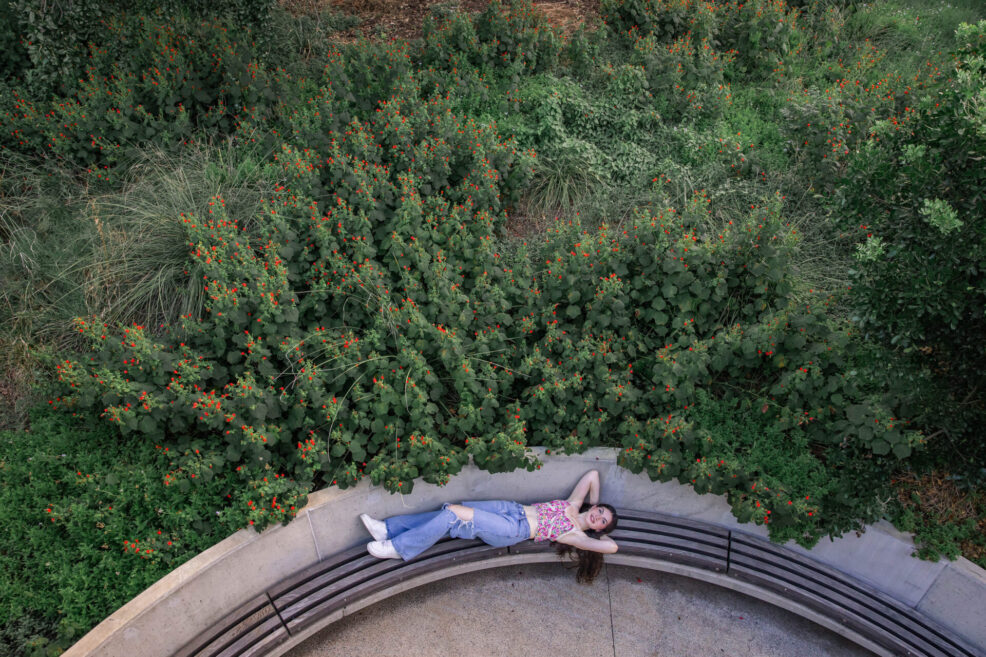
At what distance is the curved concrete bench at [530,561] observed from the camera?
372cm

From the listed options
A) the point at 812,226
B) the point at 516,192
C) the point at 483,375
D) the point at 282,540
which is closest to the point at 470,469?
the point at 483,375

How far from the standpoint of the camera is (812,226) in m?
5.63

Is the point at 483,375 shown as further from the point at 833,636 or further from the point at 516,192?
the point at 833,636

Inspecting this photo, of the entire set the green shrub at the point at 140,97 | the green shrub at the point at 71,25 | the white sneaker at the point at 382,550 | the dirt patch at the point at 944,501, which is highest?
the green shrub at the point at 71,25

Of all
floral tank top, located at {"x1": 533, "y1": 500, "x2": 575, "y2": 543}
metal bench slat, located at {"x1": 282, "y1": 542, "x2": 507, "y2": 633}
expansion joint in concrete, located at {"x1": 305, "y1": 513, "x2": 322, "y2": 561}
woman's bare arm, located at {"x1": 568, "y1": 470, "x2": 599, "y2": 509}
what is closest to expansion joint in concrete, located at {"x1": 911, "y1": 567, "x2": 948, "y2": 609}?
woman's bare arm, located at {"x1": 568, "y1": 470, "x2": 599, "y2": 509}

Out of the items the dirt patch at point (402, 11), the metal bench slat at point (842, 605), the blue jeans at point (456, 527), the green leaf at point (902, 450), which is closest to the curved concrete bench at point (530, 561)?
the metal bench slat at point (842, 605)

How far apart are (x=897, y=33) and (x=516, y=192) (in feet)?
19.1

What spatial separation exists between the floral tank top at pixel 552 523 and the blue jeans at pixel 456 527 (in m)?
0.09

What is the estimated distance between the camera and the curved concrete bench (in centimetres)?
372

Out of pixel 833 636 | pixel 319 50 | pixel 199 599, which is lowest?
pixel 833 636

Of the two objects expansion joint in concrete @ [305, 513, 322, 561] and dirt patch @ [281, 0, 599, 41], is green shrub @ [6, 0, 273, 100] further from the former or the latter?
expansion joint in concrete @ [305, 513, 322, 561]

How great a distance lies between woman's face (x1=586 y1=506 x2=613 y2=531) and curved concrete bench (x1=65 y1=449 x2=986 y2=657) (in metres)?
0.17

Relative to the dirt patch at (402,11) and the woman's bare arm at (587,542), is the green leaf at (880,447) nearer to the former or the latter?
the woman's bare arm at (587,542)

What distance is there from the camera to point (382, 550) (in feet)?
13.5
